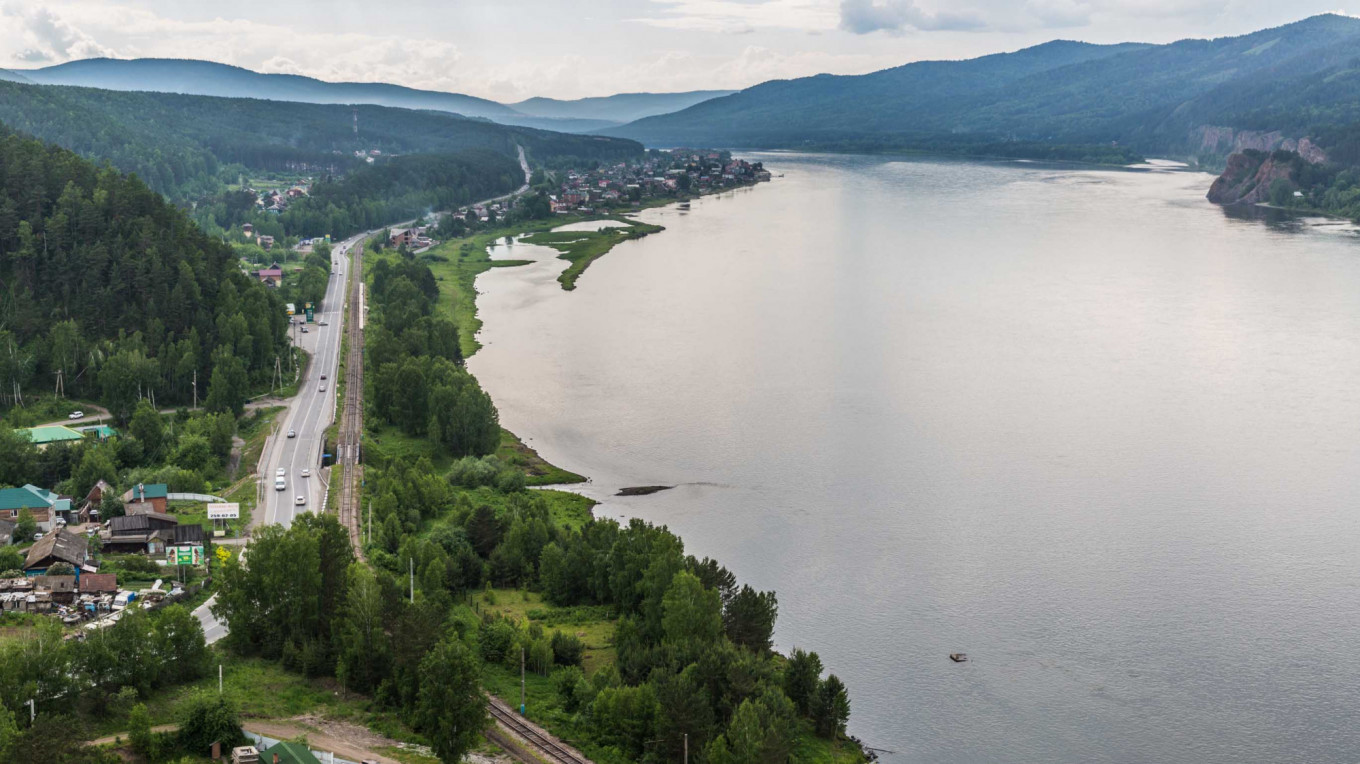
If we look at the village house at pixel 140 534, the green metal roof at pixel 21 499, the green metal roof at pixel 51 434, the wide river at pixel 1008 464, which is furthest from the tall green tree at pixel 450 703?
the green metal roof at pixel 51 434

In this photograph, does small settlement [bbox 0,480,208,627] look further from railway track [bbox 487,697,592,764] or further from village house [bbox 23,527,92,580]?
railway track [bbox 487,697,592,764]

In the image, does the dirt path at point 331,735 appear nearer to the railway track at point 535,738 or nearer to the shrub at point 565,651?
the railway track at point 535,738

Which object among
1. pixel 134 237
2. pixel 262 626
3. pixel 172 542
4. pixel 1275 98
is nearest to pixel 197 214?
pixel 134 237

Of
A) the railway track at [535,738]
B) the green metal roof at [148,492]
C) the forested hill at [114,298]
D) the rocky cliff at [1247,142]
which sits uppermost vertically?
the rocky cliff at [1247,142]

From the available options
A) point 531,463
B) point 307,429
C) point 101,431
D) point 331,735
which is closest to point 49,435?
point 101,431

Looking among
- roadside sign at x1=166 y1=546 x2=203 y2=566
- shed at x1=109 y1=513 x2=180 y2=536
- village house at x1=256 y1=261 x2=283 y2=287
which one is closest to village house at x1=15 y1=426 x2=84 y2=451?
shed at x1=109 y1=513 x2=180 y2=536

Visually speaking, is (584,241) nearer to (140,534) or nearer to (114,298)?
(114,298)
